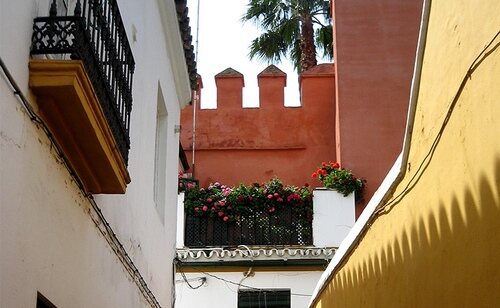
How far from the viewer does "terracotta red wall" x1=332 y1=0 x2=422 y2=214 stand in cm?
1642

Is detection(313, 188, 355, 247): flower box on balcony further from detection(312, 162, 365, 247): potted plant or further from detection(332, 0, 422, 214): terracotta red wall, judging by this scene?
detection(332, 0, 422, 214): terracotta red wall

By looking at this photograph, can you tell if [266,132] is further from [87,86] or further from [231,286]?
[87,86]

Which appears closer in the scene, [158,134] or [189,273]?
[158,134]


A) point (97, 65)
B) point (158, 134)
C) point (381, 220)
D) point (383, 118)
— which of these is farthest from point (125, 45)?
point (383, 118)

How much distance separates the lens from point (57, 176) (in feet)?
18.2

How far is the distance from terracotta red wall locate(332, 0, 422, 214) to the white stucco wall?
2266mm

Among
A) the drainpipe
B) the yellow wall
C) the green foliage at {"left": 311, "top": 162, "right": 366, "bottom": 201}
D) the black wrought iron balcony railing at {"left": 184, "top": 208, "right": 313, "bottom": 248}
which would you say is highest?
the green foliage at {"left": 311, "top": 162, "right": 366, "bottom": 201}

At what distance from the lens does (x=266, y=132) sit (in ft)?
59.9

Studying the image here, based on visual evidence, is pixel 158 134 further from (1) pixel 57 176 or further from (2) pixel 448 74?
(2) pixel 448 74

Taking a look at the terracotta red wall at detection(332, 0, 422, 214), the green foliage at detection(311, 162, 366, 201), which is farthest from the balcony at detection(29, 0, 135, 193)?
the terracotta red wall at detection(332, 0, 422, 214)

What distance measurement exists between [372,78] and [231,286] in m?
4.90

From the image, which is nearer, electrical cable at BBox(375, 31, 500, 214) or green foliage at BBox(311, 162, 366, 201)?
electrical cable at BBox(375, 31, 500, 214)

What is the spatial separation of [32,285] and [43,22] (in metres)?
1.40

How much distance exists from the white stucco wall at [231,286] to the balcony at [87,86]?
7880mm
